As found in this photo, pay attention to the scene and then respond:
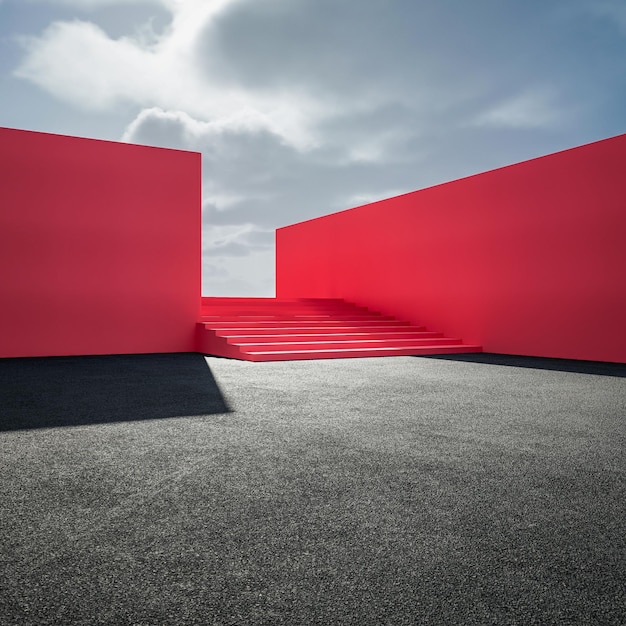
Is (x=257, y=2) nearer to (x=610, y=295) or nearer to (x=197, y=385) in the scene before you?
(x=197, y=385)

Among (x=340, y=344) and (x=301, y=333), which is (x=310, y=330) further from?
(x=340, y=344)

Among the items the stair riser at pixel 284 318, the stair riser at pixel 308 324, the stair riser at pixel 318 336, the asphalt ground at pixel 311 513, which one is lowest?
the asphalt ground at pixel 311 513

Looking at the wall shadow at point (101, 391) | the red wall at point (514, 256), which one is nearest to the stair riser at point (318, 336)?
the red wall at point (514, 256)

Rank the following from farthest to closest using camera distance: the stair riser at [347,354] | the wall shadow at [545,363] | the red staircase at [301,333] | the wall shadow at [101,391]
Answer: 1. the red staircase at [301,333]
2. the stair riser at [347,354]
3. the wall shadow at [545,363]
4. the wall shadow at [101,391]

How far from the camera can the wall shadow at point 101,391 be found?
3.19 metres

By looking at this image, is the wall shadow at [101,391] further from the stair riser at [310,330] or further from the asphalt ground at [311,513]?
the stair riser at [310,330]

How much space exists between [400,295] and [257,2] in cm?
562

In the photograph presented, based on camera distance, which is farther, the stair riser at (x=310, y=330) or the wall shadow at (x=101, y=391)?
the stair riser at (x=310, y=330)

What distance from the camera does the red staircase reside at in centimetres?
714

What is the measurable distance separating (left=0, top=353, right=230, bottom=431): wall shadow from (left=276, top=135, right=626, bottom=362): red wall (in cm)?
467

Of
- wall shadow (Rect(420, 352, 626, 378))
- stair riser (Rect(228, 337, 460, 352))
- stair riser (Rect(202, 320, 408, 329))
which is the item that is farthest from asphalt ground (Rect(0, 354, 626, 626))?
stair riser (Rect(202, 320, 408, 329))

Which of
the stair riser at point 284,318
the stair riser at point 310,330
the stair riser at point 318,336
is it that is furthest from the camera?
the stair riser at point 284,318

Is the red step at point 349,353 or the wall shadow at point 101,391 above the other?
the red step at point 349,353

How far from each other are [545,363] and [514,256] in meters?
2.03
